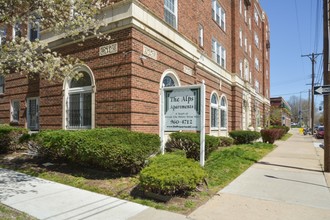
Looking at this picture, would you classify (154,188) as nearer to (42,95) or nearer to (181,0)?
(42,95)

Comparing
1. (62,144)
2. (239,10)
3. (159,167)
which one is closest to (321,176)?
(159,167)

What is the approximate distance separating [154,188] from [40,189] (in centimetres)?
288

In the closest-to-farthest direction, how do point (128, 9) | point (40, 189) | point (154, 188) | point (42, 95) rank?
point (154, 188) < point (40, 189) < point (128, 9) < point (42, 95)

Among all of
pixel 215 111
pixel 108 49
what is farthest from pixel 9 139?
pixel 215 111

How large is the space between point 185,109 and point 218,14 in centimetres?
1589

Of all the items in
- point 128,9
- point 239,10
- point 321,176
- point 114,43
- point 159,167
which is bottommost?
point 321,176

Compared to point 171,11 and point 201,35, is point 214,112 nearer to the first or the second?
point 201,35

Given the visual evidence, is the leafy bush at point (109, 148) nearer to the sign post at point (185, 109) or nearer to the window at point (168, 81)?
the sign post at point (185, 109)

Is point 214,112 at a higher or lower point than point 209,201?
higher

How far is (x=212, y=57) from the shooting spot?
20.8 metres

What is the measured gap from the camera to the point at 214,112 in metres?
21.1

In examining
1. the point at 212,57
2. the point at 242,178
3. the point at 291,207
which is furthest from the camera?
the point at 212,57

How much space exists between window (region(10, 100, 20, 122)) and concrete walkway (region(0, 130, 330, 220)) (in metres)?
9.44

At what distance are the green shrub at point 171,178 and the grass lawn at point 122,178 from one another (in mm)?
232
